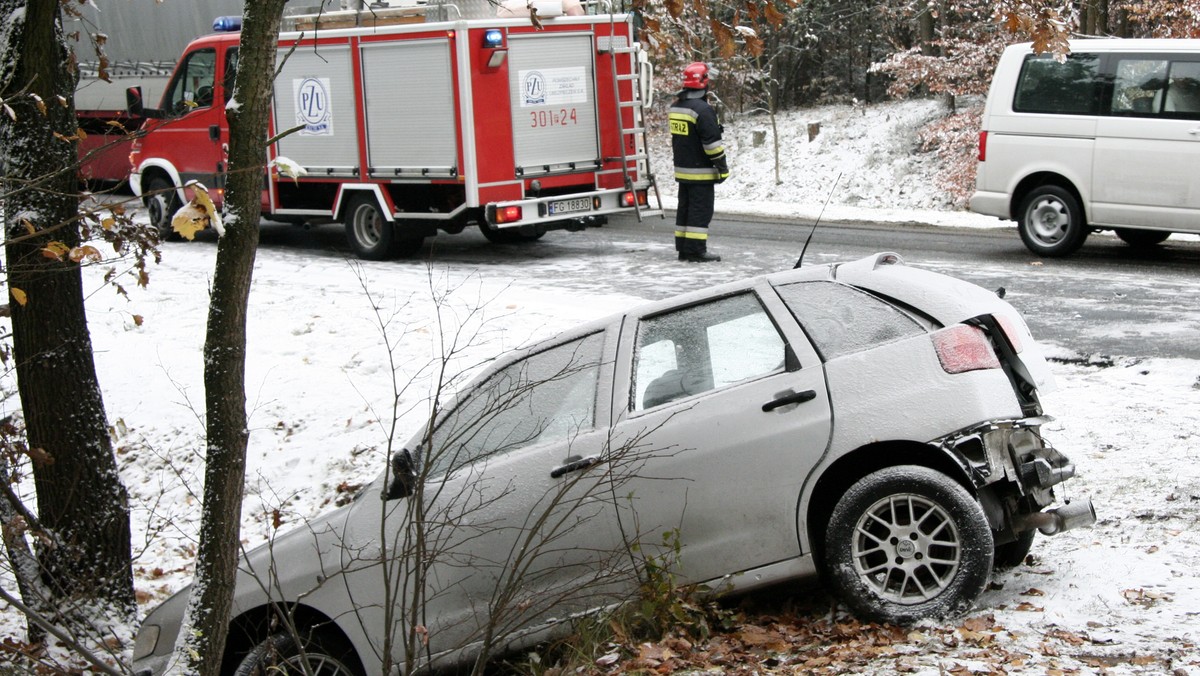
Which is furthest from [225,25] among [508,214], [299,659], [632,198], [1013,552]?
[1013,552]

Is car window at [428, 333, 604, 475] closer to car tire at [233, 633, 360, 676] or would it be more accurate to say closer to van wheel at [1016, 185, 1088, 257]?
car tire at [233, 633, 360, 676]

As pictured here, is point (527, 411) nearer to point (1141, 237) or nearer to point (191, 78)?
point (1141, 237)

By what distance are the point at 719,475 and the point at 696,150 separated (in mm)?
8011

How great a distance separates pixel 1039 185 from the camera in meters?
12.5

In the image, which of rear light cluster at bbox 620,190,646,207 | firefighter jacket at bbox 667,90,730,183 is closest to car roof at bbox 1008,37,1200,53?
firefighter jacket at bbox 667,90,730,183

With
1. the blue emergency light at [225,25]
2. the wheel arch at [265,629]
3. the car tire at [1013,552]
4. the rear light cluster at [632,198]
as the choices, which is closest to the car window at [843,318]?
the car tire at [1013,552]

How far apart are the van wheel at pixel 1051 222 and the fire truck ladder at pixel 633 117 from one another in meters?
3.80

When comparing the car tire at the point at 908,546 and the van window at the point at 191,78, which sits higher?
the van window at the point at 191,78

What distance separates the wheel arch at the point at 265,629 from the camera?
5156 millimetres

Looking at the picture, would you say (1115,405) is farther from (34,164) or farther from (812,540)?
(34,164)

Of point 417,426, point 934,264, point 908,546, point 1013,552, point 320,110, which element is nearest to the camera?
point 908,546

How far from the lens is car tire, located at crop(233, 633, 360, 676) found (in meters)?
4.86

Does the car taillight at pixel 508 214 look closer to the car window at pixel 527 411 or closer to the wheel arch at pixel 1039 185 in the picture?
the wheel arch at pixel 1039 185

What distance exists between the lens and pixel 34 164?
20.3ft
